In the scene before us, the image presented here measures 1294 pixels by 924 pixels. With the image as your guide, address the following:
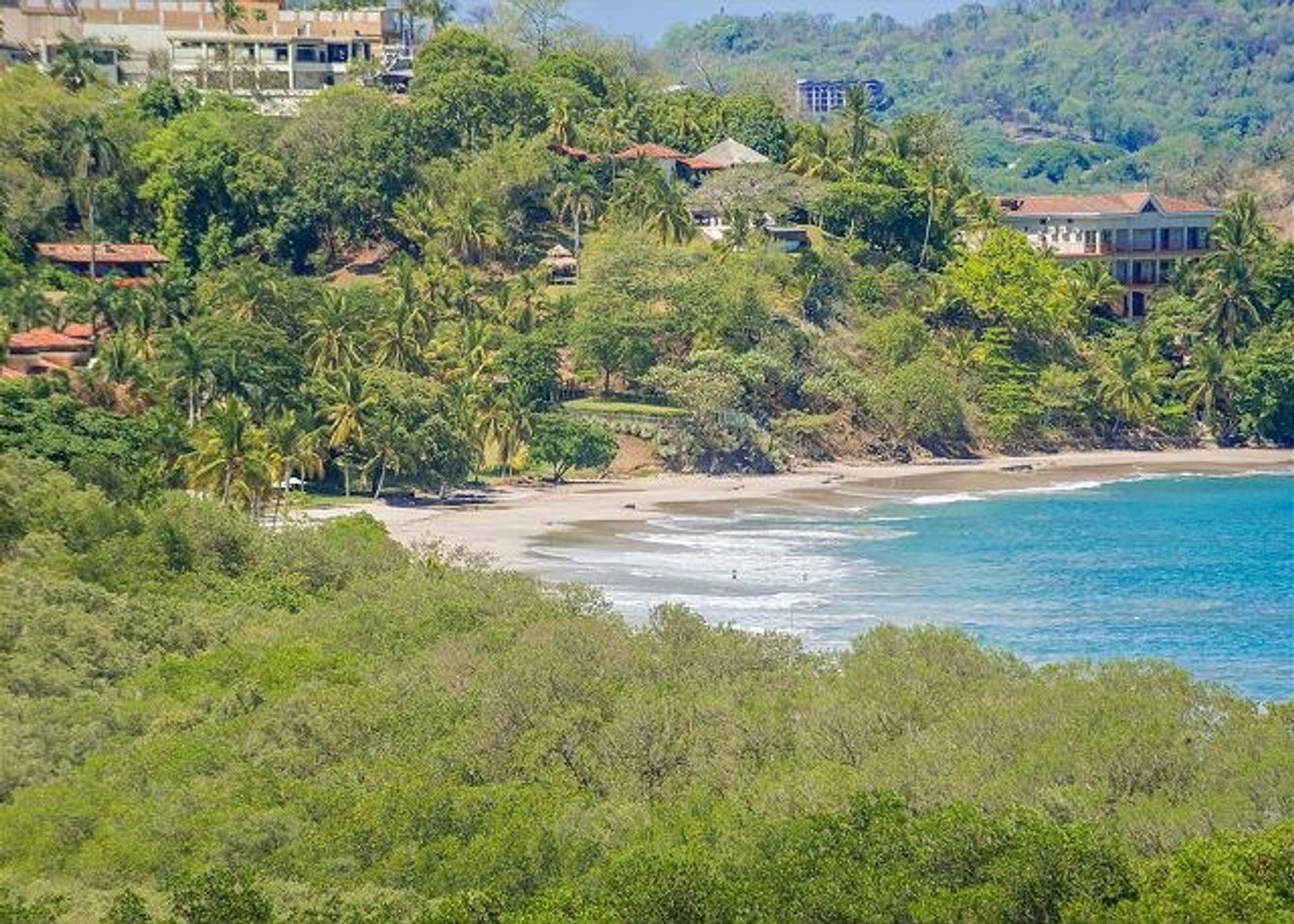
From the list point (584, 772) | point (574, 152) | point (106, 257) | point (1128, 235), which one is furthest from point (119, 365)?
point (1128, 235)

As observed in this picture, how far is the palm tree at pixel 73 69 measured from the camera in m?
110

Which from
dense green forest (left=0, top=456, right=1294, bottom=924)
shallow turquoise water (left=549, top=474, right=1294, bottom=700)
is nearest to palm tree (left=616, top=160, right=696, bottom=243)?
shallow turquoise water (left=549, top=474, right=1294, bottom=700)

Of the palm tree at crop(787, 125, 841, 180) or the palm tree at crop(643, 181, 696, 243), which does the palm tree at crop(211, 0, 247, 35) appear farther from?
the palm tree at crop(787, 125, 841, 180)

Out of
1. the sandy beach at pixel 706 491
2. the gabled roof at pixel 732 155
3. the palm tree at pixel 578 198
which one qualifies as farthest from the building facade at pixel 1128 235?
the palm tree at pixel 578 198

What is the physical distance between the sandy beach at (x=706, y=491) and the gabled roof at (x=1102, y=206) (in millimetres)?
18619

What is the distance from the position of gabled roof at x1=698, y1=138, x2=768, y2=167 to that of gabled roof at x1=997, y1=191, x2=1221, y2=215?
14.1m

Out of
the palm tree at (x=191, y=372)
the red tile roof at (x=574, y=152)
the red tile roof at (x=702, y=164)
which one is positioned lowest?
the palm tree at (x=191, y=372)

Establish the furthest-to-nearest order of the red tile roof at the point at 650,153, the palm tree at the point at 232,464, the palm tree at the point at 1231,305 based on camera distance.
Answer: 1. the red tile roof at the point at 650,153
2. the palm tree at the point at 1231,305
3. the palm tree at the point at 232,464

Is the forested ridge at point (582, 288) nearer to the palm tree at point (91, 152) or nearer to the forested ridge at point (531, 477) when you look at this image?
the palm tree at point (91, 152)

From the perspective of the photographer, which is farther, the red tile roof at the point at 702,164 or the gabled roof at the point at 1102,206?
the gabled roof at the point at 1102,206

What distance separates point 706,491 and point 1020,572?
1607cm

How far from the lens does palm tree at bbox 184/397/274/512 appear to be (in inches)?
2598

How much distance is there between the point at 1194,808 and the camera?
1346 inches

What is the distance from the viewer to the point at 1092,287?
356ft
